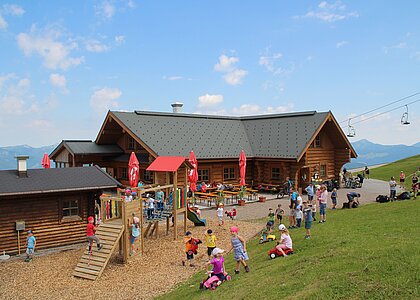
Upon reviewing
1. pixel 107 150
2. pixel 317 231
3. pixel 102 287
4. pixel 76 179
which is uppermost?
pixel 107 150

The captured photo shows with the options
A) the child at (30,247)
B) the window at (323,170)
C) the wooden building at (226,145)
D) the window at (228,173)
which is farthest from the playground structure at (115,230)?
the window at (323,170)

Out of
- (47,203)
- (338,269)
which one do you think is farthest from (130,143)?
(338,269)

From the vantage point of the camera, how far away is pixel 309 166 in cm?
3156

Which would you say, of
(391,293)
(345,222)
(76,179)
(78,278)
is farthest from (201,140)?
(391,293)

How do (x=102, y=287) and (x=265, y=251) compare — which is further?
(x=265, y=251)

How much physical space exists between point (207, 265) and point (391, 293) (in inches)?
309

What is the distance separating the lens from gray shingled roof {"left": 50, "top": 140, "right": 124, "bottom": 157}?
32438 mm

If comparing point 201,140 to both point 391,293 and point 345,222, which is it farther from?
point 391,293

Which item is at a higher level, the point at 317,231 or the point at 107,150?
the point at 107,150

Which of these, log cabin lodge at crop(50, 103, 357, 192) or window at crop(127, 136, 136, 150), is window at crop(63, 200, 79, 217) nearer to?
log cabin lodge at crop(50, 103, 357, 192)

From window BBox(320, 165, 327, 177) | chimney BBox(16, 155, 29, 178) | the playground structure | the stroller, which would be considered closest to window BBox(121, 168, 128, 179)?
the playground structure

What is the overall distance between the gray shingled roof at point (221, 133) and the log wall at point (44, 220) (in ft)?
35.3

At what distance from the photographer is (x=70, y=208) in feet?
57.5

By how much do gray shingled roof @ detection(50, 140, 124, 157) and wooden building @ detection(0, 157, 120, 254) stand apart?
46.9 ft
